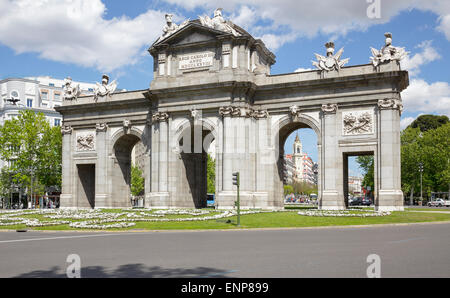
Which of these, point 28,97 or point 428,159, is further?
point 28,97

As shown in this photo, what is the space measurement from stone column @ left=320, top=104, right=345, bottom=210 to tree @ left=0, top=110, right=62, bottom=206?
141 feet

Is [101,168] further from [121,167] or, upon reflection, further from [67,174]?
[67,174]

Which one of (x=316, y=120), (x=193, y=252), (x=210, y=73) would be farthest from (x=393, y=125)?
(x=193, y=252)

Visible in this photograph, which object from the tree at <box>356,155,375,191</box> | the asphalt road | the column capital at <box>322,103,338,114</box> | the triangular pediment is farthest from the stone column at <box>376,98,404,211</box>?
the tree at <box>356,155,375,191</box>

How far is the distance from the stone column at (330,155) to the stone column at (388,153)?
3.70 meters

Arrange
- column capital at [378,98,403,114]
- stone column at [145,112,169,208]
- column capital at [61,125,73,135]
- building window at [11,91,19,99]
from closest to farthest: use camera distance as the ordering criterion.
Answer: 1. column capital at [378,98,403,114]
2. stone column at [145,112,169,208]
3. column capital at [61,125,73,135]
4. building window at [11,91,19,99]

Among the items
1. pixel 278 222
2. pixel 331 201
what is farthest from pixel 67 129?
pixel 278 222

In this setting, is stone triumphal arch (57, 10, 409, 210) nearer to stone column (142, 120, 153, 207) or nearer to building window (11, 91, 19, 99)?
stone column (142, 120, 153, 207)

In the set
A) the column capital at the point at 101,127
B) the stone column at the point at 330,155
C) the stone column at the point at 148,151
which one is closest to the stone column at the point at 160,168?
the stone column at the point at 148,151

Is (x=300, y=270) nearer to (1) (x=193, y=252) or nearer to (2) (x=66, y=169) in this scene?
(1) (x=193, y=252)

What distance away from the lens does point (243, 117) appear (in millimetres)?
47156

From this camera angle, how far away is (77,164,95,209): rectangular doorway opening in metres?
58.3

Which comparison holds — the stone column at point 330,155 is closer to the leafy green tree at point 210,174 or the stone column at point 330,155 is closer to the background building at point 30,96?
the leafy green tree at point 210,174

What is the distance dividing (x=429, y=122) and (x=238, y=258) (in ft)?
328
